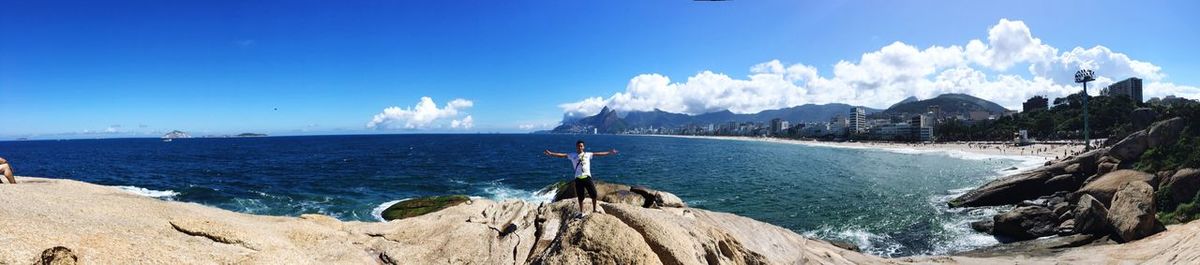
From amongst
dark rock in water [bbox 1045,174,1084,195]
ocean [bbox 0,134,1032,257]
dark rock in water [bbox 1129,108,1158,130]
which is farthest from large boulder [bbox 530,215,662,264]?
dark rock in water [bbox 1129,108,1158,130]

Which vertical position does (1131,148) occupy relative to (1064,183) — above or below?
above

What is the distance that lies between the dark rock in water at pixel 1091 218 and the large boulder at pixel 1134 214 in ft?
1.37

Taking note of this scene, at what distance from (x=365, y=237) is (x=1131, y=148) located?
53573 mm

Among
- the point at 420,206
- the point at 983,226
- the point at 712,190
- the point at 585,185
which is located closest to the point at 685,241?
the point at 585,185

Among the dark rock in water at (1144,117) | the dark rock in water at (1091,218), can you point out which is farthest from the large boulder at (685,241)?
the dark rock in water at (1144,117)

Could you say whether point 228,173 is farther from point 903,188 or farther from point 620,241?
point 903,188

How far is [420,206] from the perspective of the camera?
2909 cm

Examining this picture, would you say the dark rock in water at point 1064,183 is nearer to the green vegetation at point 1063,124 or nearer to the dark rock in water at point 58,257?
the dark rock in water at point 58,257

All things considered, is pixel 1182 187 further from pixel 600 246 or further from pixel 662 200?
pixel 600 246

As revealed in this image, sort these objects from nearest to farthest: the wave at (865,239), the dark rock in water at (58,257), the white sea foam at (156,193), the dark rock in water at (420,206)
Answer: the dark rock in water at (58,257) < the wave at (865,239) < the dark rock in water at (420,206) < the white sea foam at (156,193)

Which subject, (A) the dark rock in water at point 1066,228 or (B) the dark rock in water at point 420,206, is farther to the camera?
(B) the dark rock in water at point 420,206

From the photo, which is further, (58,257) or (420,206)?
(420,206)

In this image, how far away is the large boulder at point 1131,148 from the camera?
123ft

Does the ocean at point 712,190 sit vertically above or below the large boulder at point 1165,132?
below
